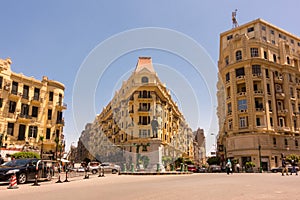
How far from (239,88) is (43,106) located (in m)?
33.9

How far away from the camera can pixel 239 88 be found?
50969 millimetres

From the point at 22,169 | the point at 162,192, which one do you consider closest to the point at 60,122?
the point at 22,169

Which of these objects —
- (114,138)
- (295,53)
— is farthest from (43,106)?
(295,53)

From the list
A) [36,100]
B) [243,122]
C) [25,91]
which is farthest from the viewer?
[243,122]

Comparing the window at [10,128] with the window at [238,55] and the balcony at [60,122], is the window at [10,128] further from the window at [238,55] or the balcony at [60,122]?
the window at [238,55]

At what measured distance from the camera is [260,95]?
4806 centimetres

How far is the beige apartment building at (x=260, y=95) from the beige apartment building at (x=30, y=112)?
29.5 m

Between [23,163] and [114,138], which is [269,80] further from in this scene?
[23,163]

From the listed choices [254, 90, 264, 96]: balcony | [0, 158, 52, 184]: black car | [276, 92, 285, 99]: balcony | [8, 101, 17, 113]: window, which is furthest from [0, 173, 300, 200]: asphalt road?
[276, 92, 285, 99]: balcony

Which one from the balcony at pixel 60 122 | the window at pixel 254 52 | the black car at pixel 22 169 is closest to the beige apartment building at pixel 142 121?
the balcony at pixel 60 122

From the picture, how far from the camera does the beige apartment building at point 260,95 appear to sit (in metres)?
45.8

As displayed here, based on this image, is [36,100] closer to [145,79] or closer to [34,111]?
[34,111]

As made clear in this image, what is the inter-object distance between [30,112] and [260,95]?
37.2 meters

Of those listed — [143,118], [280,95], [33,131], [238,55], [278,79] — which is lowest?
[33,131]
